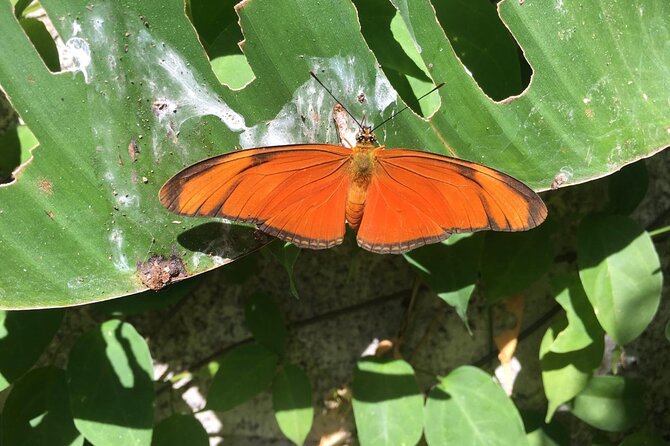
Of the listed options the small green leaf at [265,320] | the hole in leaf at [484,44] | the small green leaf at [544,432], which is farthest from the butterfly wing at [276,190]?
the small green leaf at [544,432]

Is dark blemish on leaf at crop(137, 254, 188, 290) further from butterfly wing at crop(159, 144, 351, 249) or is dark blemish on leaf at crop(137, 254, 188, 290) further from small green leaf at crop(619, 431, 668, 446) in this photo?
small green leaf at crop(619, 431, 668, 446)

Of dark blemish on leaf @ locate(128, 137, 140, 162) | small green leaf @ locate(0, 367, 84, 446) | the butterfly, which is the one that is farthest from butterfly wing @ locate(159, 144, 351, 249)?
small green leaf @ locate(0, 367, 84, 446)

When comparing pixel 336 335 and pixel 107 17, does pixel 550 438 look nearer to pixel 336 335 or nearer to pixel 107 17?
pixel 336 335

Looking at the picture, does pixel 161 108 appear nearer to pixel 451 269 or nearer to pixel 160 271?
pixel 160 271

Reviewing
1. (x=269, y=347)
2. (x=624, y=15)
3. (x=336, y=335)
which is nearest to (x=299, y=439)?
(x=269, y=347)

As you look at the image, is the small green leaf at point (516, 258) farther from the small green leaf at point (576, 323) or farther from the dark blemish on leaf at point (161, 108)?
the dark blemish on leaf at point (161, 108)

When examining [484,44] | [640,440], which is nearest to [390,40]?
[484,44]
